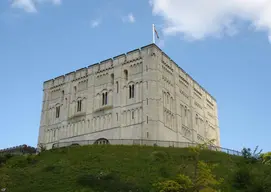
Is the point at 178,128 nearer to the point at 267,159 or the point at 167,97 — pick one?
the point at 167,97

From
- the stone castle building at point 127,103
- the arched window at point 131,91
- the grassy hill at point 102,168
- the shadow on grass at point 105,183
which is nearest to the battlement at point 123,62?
the stone castle building at point 127,103

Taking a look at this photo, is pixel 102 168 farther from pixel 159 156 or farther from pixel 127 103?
pixel 127 103

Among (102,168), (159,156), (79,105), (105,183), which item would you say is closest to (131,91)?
(79,105)

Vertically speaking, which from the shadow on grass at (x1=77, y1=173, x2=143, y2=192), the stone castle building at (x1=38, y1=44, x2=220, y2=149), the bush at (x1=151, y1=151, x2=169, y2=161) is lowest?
the shadow on grass at (x1=77, y1=173, x2=143, y2=192)

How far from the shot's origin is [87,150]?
45.6 meters

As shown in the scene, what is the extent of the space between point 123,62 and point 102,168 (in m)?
25.0

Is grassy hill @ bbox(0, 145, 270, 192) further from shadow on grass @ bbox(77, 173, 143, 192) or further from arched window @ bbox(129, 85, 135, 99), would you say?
arched window @ bbox(129, 85, 135, 99)

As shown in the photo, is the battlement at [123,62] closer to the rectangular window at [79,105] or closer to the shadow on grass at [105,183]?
the rectangular window at [79,105]

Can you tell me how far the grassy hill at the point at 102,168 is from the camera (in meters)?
32.8

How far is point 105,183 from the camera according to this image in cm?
3300

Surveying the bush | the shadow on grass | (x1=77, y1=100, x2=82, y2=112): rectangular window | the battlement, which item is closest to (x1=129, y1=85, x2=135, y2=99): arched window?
the battlement

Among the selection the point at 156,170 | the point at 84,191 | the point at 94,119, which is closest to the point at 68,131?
the point at 94,119

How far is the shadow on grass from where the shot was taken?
31656 millimetres

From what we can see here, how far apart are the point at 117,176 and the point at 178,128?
24719 mm
